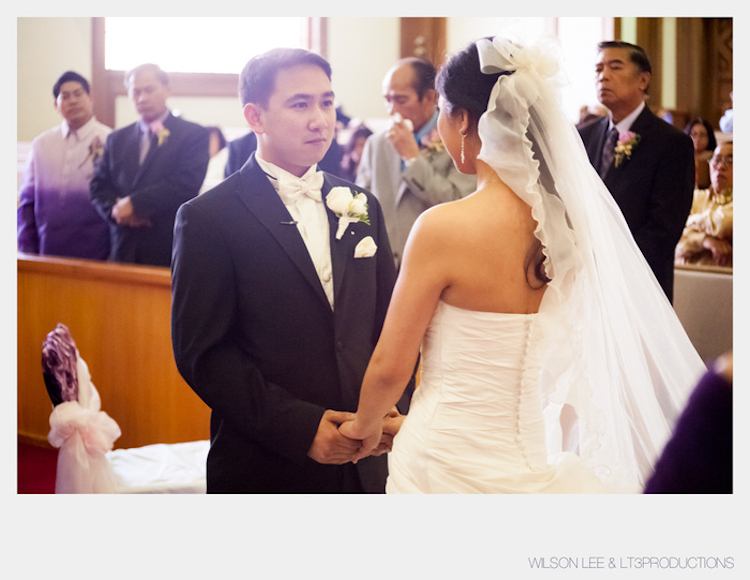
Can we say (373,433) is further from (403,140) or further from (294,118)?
(403,140)

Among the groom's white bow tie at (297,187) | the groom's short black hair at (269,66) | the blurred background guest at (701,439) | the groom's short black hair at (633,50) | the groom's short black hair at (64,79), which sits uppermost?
the groom's short black hair at (633,50)

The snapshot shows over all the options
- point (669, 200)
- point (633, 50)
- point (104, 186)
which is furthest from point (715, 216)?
point (104, 186)

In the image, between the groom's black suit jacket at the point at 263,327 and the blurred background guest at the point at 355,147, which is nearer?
the groom's black suit jacket at the point at 263,327

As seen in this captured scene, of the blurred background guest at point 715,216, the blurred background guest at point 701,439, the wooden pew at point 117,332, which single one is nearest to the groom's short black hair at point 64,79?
the wooden pew at point 117,332

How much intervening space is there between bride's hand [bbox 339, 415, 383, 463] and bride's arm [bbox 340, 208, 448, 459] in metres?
0.09

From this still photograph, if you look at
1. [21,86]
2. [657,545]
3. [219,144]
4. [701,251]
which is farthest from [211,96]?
[657,545]

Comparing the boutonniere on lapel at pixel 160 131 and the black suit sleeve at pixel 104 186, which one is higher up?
the boutonniere on lapel at pixel 160 131

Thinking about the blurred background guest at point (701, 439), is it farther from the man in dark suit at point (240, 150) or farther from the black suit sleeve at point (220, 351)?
the man in dark suit at point (240, 150)

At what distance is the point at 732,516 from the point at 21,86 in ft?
8.08

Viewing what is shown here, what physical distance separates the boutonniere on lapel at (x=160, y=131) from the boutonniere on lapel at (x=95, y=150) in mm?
209

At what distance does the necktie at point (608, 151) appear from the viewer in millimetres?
2568

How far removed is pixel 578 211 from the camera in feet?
5.19

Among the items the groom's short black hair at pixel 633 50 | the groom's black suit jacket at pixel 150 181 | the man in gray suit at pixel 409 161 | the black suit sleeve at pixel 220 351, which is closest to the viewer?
the black suit sleeve at pixel 220 351

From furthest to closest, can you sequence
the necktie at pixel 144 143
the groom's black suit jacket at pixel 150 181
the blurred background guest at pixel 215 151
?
the blurred background guest at pixel 215 151, the necktie at pixel 144 143, the groom's black suit jacket at pixel 150 181
